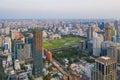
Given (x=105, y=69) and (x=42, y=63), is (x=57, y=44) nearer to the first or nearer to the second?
(x=42, y=63)

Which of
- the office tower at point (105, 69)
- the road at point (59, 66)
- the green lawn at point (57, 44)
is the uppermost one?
the office tower at point (105, 69)

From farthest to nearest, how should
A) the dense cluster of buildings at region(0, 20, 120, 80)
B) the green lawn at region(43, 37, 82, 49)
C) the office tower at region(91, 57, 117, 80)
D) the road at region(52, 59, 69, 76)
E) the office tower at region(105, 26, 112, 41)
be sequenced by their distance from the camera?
the green lawn at region(43, 37, 82, 49) < the office tower at region(105, 26, 112, 41) < the road at region(52, 59, 69, 76) < the dense cluster of buildings at region(0, 20, 120, 80) < the office tower at region(91, 57, 117, 80)

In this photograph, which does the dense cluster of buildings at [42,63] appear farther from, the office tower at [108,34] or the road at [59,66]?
the road at [59,66]

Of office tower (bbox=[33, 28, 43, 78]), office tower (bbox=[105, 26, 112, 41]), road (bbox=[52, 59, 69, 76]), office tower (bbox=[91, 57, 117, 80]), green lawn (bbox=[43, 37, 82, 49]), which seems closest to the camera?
office tower (bbox=[91, 57, 117, 80])

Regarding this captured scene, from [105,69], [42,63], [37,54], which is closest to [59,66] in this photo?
[42,63]

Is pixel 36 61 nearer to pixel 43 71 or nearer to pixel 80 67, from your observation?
pixel 43 71

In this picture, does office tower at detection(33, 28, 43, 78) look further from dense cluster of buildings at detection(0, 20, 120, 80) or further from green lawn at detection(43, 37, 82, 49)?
green lawn at detection(43, 37, 82, 49)

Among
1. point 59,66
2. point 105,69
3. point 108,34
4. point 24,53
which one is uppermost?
point 108,34

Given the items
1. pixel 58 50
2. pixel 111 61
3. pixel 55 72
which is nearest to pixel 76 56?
pixel 58 50

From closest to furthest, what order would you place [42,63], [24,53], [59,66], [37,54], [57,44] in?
1. [37,54]
2. [42,63]
3. [59,66]
4. [24,53]
5. [57,44]

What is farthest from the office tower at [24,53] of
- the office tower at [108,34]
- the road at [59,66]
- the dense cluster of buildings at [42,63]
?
the office tower at [108,34]

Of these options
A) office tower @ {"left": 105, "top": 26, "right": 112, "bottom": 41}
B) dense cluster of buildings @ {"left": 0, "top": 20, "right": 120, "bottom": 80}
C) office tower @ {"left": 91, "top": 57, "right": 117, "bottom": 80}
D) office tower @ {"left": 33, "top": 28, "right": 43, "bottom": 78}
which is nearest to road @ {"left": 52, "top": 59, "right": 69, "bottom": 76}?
dense cluster of buildings @ {"left": 0, "top": 20, "right": 120, "bottom": 80}
